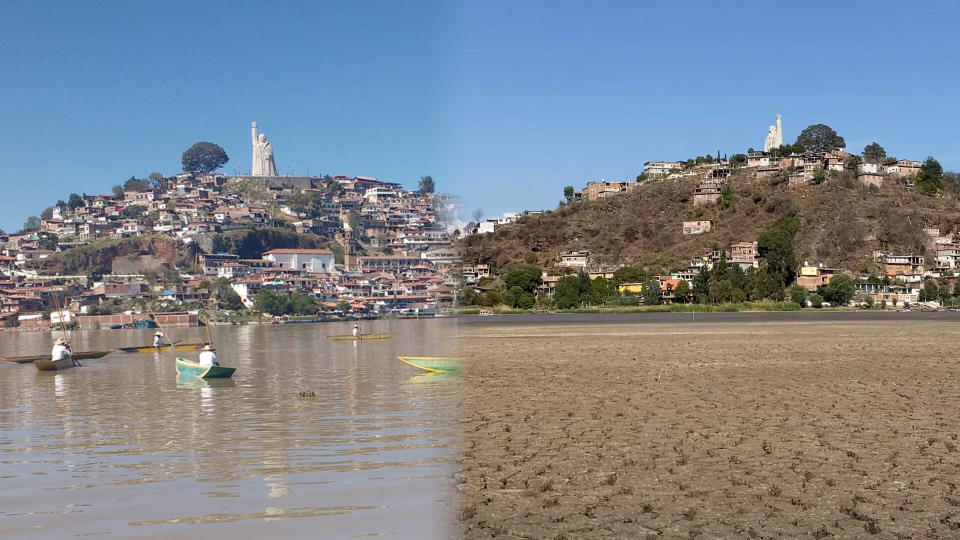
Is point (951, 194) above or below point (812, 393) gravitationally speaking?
above

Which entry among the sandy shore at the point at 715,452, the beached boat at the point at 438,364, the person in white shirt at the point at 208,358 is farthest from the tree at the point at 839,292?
the person in white shirt at the point at 208,358

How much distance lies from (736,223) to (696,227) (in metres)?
3.96

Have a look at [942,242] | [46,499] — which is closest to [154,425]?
[46,499]

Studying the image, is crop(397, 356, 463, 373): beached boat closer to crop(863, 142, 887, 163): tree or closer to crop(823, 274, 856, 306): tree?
crop(823, 274, 856, 306): tree

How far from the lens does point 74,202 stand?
176 m

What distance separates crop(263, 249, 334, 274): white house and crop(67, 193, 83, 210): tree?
59235 millimetres

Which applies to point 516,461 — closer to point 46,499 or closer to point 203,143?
point 46,499

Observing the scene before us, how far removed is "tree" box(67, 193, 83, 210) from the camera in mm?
175375

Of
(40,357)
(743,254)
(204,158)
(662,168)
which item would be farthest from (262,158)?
(40,357)

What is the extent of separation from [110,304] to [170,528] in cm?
10399

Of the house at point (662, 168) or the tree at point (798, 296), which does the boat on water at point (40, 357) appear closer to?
the tree at point (798, 296)

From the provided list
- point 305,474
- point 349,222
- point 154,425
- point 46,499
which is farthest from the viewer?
point 349,222

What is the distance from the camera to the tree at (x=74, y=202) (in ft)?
575

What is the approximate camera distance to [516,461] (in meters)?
8.40
